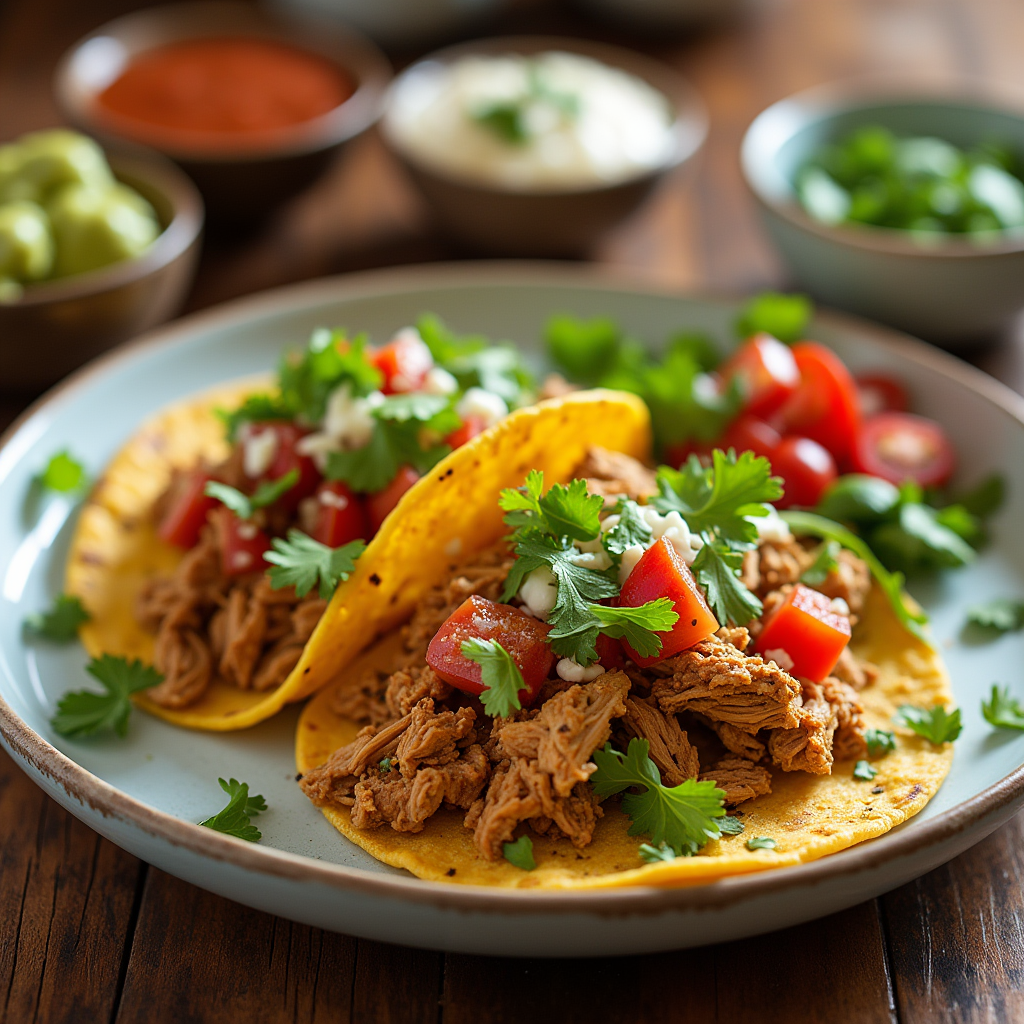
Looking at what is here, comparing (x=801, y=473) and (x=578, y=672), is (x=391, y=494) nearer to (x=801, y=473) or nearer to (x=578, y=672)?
(x=578, y=672)

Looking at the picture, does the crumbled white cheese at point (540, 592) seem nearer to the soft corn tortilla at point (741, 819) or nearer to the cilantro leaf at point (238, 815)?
the soft corn tortilla at point (741, 819)

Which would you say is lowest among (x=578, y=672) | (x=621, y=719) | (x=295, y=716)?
(x=295, y=716)

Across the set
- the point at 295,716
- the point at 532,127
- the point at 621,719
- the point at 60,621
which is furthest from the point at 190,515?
the point at 532,127

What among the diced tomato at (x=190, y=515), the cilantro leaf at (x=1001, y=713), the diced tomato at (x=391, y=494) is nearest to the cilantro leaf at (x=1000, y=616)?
the cilantro leaf at (x=1001, y=713)

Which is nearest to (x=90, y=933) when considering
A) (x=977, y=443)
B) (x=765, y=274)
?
(x=977, y=443)

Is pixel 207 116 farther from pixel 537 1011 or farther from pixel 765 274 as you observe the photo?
pixel 537 1011
